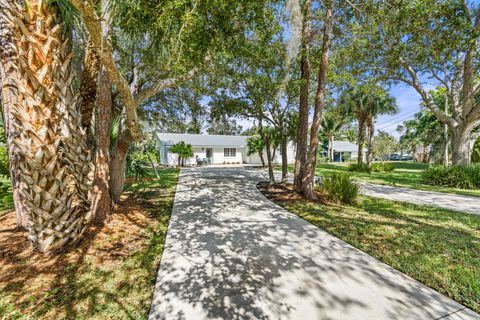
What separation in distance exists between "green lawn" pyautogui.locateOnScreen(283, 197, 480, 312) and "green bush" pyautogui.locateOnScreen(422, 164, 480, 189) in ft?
20.5

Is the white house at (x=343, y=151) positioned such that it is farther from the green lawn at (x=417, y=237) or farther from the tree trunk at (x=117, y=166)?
the tree trunk at (x=117, y=166)

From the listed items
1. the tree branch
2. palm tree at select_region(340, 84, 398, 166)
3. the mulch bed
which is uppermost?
palm tree at select_region(340, 84, 398, 166)

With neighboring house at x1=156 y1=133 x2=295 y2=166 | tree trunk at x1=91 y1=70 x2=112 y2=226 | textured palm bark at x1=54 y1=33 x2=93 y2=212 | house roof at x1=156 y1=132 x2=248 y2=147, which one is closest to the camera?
textured palm bark at x1=54 y1=33 x2=93 y2=212

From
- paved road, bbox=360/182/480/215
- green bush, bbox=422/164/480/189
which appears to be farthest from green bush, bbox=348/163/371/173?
paved road, bbox=360/182/480/215

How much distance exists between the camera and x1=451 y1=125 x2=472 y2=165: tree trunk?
10.6 m

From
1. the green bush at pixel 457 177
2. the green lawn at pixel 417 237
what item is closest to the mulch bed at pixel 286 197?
the green lawn at pixel 417 237

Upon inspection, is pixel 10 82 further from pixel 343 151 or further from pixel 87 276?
pixel 343 151

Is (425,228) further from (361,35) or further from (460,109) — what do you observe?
(460,109)

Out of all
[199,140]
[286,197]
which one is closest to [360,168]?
[286,197]

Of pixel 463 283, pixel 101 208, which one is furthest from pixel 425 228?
pixel 101 208

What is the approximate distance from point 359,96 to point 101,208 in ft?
68.7

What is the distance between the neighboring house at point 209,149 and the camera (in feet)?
83.6

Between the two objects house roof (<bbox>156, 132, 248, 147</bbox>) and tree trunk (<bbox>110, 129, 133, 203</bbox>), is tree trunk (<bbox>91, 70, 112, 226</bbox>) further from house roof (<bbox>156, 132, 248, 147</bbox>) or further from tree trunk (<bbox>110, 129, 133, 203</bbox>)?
house roof (<bbox>156, 132, 248, 147</bbox>)

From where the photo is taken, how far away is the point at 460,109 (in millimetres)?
11289
